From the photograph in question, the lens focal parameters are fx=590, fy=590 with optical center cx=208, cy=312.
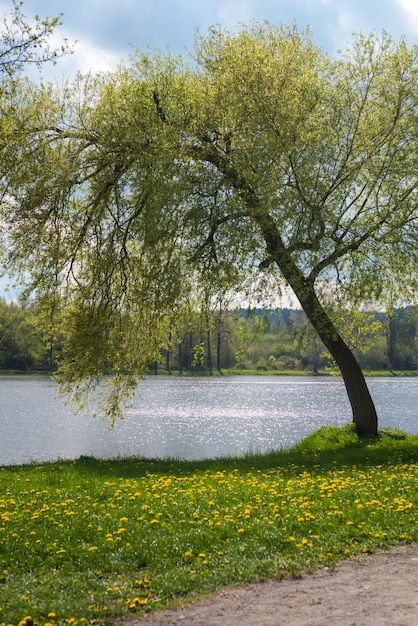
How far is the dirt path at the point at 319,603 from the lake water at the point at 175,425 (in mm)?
14543

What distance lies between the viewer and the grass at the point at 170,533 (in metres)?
6.70

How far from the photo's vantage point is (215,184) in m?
17.3

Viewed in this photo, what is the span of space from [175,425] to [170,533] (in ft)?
82.8

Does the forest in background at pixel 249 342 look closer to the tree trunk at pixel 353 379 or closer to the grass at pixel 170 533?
the tree trunk at pixel 353 379

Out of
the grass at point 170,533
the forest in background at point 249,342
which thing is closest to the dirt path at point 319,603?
the grass at point 170,533

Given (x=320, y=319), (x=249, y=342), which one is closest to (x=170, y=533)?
(x=320, y=319)

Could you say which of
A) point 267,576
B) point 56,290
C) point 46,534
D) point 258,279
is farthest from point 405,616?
point 56,290

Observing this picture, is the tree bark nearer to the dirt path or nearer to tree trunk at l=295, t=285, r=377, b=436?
tree trunk at l=295, t=285, r=377, b=436

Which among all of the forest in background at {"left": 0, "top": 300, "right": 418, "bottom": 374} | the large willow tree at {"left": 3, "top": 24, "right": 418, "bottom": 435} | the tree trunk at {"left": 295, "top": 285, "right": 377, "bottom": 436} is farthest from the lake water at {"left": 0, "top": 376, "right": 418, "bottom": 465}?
the large willow tree at {"left": 3, "top": 24, "right": 418, "bottom": 435}

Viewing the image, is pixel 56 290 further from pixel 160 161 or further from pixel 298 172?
pixel 298 172

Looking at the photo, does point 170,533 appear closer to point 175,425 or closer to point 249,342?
point 249,342

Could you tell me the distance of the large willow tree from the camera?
16781 millimetres

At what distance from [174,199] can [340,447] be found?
32.1 ft

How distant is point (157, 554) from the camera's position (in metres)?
7.77
